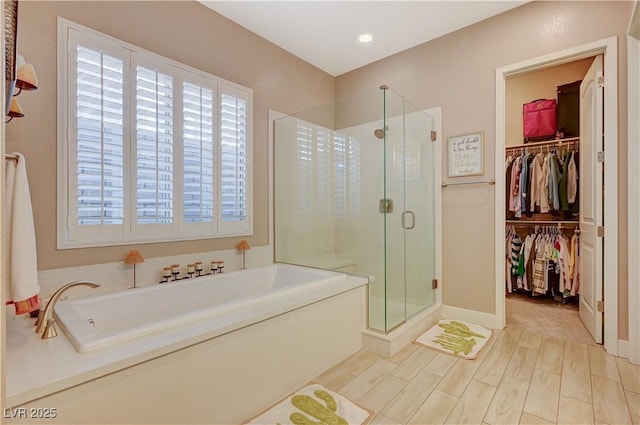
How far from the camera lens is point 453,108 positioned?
2.89 m

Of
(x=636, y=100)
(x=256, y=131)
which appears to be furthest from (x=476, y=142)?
(x=256, y=131)

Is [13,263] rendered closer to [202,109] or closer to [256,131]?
[202,109]

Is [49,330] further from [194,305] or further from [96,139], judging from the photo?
[96,139]

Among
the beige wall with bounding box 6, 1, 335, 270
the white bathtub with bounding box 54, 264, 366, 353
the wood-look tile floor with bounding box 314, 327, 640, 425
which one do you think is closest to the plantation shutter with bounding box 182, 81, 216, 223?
the beige wall with bounding box 6, 1, 335, 270

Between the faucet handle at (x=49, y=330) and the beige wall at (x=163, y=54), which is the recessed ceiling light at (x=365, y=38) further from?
the faucet handle at (x=49, y=330)

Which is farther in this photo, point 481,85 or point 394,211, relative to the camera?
point 481,85

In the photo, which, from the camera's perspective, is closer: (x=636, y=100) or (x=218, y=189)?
(x=636, y=100)

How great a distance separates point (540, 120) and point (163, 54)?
3.97 meters

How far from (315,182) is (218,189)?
1007 mm

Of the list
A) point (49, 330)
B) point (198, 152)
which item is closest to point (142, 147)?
point (198, 152)

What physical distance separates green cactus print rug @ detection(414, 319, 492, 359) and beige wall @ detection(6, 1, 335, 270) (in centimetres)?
174

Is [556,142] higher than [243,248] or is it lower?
higher

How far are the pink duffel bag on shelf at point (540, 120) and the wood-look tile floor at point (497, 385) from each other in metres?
2.35

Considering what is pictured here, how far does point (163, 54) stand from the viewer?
7.46 feet
